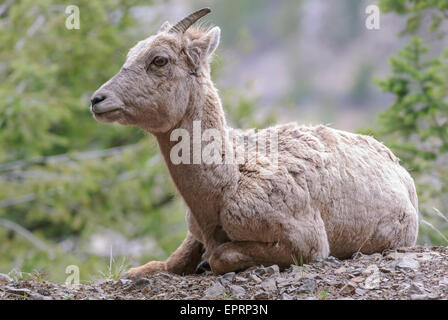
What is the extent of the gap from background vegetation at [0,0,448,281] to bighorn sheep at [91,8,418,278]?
614mm

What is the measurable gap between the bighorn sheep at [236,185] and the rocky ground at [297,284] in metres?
0.28

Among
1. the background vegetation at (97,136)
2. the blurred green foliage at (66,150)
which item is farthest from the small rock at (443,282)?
the blurred green foliage at (66,150)

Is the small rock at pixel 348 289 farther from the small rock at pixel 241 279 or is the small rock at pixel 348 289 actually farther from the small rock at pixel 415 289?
the small rock at pixel 241 279

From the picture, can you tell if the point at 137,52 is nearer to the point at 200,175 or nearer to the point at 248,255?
the point at 200,175

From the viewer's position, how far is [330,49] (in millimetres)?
123812

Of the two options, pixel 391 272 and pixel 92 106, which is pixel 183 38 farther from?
pixel 391 272

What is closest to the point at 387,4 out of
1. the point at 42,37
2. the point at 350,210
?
the point at 350,210

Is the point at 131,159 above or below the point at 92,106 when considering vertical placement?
below

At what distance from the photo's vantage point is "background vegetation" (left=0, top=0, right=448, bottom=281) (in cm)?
1047

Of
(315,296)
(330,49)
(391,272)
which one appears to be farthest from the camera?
(330,49)

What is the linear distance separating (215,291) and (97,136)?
18.2 meters

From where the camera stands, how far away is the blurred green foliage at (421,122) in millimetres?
10086

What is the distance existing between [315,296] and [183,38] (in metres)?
2.82

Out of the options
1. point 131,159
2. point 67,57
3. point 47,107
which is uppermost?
Result: point 67,57
